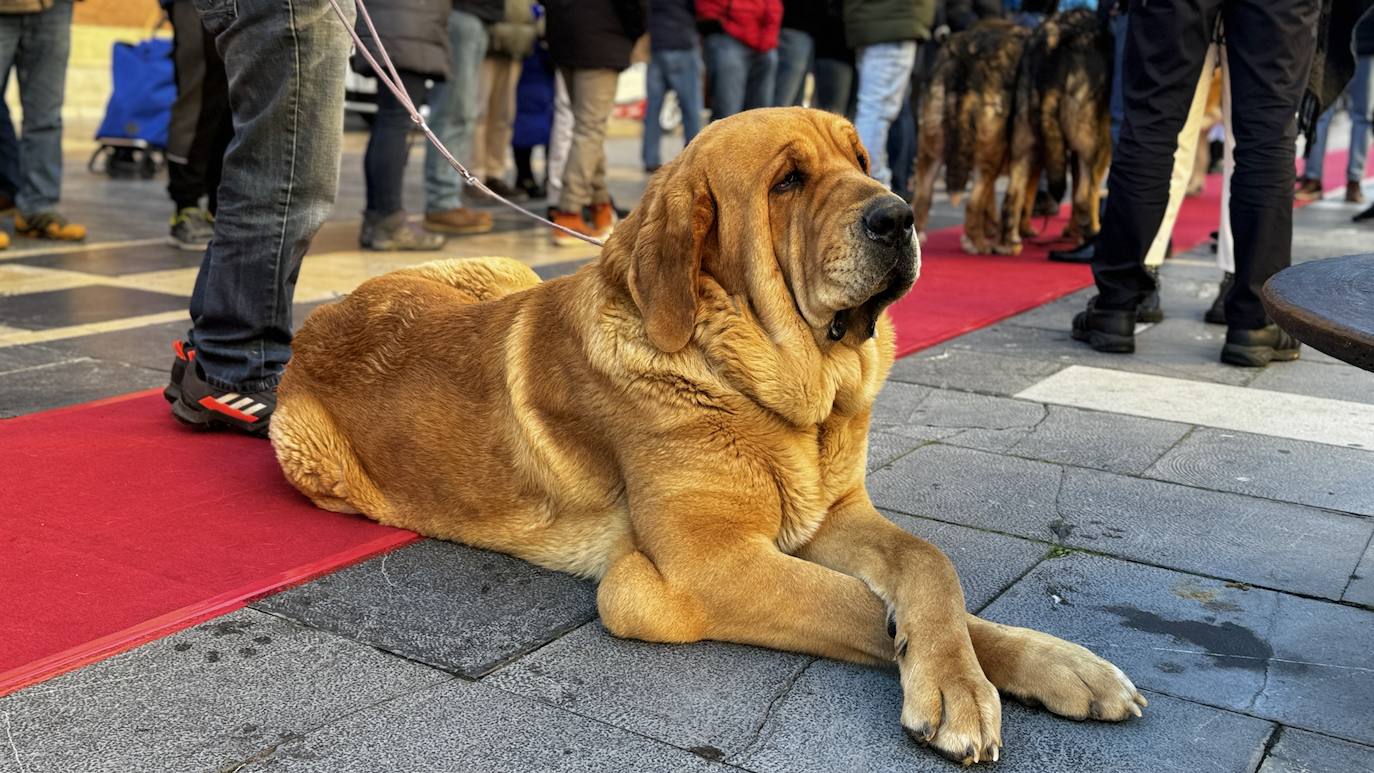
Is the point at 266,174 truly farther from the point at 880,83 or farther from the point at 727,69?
the point at 727,69

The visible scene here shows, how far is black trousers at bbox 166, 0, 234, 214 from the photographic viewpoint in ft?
24.2

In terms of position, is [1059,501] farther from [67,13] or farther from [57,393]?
[67,13]

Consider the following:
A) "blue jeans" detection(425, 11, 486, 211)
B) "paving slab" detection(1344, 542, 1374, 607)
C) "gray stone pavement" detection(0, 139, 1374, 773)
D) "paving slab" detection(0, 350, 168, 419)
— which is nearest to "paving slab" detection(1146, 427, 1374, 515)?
"gray stone pavement" detection(0, 139, 1374, 773)

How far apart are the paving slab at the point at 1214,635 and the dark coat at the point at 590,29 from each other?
6.13 m

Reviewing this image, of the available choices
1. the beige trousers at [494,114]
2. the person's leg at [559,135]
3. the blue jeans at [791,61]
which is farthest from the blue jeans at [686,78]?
the beige trousers at [494,114]

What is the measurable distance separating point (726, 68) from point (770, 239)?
688 cm

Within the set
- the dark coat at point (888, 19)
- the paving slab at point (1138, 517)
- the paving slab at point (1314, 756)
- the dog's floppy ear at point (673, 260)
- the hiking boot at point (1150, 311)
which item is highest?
the dark coat at point (888, 19)

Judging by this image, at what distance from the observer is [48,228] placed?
8039 mm

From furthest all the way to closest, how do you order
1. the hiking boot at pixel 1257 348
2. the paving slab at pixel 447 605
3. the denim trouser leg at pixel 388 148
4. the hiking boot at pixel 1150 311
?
1. the denim trouser leg at pixel 388 148
2. the hiking boot at pixel 1150 311
3. the hiking boot at pixel 1257 348
4. the paving slab at pixel 447 605

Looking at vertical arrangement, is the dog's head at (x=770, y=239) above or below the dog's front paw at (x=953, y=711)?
above

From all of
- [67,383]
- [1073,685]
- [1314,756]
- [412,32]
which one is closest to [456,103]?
[412,32]

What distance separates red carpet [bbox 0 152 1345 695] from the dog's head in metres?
1.05

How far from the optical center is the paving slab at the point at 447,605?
106 inches

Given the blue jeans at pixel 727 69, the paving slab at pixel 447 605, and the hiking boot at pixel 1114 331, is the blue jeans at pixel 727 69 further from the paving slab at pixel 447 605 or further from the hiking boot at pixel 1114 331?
the paving slab at pixel 447 605
